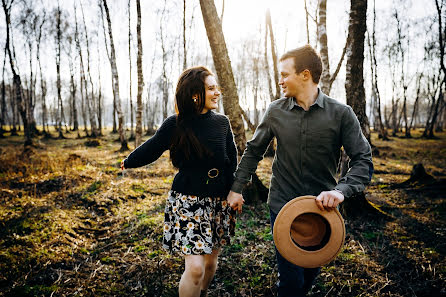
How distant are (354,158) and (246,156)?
90 centimetres

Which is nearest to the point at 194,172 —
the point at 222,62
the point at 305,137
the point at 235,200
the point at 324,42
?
the point at 235,200

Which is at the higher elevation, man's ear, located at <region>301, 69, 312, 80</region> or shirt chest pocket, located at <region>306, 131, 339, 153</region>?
man's ear, located at <region>301, 69, 312, 80</region>

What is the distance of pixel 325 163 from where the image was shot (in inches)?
82.0

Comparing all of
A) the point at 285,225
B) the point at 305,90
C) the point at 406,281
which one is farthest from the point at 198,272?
the point at 406,281

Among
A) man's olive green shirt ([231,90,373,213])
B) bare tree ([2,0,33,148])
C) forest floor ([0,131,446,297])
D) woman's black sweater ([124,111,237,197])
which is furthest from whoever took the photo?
bare tree ([2,0,33,148])

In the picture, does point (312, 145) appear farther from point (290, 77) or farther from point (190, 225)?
point (190, 225)

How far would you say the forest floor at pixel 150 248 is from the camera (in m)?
2.96

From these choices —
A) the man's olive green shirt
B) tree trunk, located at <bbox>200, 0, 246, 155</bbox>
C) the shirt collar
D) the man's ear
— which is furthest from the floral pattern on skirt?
tree trunk, located at <bbox>200, 0, 246, 155</bbox>

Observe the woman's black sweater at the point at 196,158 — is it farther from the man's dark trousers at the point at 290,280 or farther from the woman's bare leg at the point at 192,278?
the man's dark trousers at the point at 290,280

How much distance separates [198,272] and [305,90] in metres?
1.78

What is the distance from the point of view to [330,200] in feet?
5.56

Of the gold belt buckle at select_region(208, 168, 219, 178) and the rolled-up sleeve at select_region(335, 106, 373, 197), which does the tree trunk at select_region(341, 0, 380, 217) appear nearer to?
the rolled-up sleeve at select_region(335, 106, 373, 197)

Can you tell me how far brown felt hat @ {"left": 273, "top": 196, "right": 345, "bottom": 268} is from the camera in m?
1.77

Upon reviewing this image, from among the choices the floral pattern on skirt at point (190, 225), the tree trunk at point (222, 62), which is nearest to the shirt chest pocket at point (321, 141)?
the floral pattern on skirt at point (190, 225)
